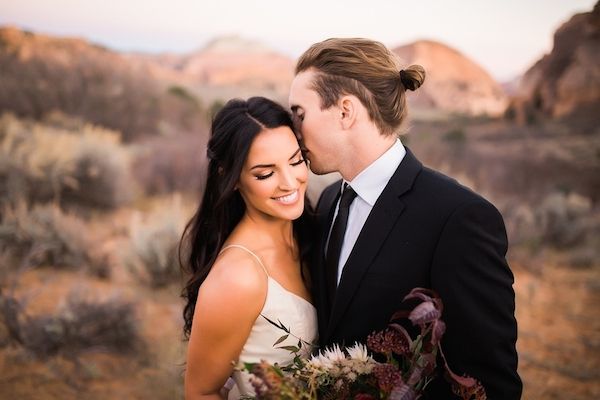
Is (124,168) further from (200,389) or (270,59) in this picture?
(270,59)

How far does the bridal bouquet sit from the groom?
564 mm

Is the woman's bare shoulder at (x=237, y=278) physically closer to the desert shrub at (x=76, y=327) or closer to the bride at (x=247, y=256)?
the bride at (x=247, y=256)

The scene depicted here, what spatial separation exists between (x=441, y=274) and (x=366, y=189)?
24.8 inches

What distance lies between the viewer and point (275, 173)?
2359mm

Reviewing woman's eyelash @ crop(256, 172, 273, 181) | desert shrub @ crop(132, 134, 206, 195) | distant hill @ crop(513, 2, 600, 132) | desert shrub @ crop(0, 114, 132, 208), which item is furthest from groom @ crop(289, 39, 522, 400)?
distant hill @ crop(513, 2, 600, 132)

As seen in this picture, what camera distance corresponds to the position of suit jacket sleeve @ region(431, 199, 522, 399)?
6.05 feet

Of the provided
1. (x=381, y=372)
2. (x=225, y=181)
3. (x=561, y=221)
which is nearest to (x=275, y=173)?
(x=225, y=181)

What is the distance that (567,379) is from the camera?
5.04 metres

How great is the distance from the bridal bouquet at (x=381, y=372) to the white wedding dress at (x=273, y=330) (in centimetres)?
75

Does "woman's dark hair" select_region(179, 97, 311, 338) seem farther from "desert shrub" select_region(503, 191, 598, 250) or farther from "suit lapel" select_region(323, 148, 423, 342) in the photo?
"desert shrub" select_region(503, 191, 598, 250)

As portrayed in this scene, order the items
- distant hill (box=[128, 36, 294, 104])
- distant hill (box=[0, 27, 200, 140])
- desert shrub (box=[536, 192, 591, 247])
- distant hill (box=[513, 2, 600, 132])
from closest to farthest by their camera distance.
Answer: desert shrub (box=[536, 192, 591, 247]) < distant hill (box=[0, 27, 200, 140]) < distant hill (box=[513, 2, 600, 132]) < distant hill (box=[128, 36, 294, 104])

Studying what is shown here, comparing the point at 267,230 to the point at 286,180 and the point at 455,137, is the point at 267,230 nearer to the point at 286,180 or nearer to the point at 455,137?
the point at 286,180

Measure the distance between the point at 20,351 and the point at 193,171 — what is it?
6031 mm

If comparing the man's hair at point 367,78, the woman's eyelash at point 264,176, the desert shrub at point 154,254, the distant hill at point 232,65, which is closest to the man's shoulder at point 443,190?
the man's hair at point 367,78
